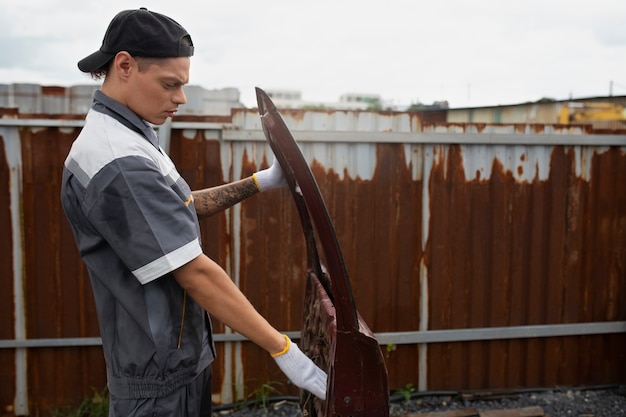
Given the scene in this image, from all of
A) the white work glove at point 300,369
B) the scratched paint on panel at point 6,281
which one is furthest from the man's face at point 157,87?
the scratched paint on panel at point 6,281

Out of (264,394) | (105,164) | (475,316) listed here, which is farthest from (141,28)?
(475,316)

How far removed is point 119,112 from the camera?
1.78 metres

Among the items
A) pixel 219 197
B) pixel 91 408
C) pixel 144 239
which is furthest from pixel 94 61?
pixel 91 408

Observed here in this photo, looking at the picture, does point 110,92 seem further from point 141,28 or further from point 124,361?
point 124,361

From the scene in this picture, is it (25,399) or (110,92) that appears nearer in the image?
(110,92)

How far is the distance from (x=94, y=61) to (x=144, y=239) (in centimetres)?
65

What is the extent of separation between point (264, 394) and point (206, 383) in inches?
77.6

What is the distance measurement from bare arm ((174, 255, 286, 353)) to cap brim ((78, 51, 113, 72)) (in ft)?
2.37

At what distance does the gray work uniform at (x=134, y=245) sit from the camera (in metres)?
1.63

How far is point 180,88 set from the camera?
1865mm

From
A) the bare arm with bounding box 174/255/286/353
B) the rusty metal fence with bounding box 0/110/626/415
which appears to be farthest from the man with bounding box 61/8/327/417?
the rusty metal fence with bounding box 0/110/626/415

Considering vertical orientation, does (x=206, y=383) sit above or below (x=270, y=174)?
below

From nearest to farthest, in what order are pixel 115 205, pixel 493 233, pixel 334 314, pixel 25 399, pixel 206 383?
1. pixel 115 205
2. pixel 334 314
3. pixel 206 383
4. pixel 25 399
5. pixel 493 233

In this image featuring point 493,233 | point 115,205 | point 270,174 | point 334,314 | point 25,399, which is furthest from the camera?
point 493,233
